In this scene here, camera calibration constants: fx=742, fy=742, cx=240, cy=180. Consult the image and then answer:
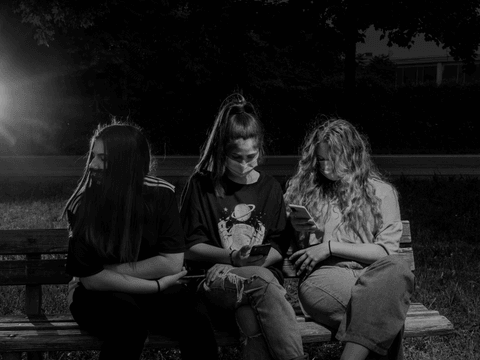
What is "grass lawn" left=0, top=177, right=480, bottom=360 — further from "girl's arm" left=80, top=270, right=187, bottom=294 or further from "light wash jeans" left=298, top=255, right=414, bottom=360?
"girl's arm" left=80, top=270, right=187, bottom=294

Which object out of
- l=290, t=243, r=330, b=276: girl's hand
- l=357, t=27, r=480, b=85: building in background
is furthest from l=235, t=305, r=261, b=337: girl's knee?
l=357, t=27, r=480, b=85: building in background

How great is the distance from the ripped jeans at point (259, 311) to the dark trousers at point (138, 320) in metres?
0.15

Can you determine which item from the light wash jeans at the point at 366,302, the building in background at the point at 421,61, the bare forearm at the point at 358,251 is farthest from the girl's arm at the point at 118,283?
Answer: the building in background at the point at 421,61

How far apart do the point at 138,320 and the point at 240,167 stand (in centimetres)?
97

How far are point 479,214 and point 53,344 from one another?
5.45 metres

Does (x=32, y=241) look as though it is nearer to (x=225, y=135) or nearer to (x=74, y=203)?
(x=74, y=203)

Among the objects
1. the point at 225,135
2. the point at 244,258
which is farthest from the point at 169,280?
the point at 225,135

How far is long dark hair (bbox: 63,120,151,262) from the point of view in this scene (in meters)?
3.41

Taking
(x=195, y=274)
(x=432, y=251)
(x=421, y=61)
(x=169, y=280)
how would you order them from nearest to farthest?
(x=169, y=280) → (x=195, y=274) → (x=432, y=251) → (x=421, y=61)

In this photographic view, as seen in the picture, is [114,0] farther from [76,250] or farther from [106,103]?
[76,250]

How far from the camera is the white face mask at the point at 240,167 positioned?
3809 millimetres

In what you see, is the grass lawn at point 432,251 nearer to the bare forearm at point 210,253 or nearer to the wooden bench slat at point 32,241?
the wooden bench slat at point 32,241

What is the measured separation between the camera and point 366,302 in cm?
346

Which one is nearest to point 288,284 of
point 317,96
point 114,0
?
point 114,0
